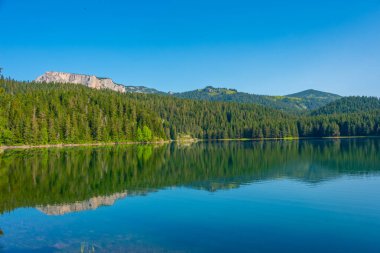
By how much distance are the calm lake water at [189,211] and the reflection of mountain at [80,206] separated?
0.33 ft

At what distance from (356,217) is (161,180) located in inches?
1190

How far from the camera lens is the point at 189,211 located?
33188 millimetres

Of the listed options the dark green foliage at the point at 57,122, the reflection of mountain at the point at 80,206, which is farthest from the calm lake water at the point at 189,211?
the dark green foliage at the point at 57,122

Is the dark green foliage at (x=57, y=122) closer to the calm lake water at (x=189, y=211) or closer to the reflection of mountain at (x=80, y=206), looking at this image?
the calm lake water at (x=189, y=211)

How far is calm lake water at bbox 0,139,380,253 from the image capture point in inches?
925

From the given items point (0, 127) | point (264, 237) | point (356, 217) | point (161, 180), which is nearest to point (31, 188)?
point (161, 180)

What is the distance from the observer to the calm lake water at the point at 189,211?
77.1 ft

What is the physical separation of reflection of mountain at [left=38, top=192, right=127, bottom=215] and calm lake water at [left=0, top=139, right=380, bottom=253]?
0.10m

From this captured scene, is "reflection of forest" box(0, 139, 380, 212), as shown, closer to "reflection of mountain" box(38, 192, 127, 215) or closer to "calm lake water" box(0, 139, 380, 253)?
"calm lake water" box(0, 139, 380, 253)

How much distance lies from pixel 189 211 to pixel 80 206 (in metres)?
11.3

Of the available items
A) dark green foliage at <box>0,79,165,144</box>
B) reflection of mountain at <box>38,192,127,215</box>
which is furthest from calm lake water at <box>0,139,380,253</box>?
dark green foliage at <box>0,79,165,144</box>

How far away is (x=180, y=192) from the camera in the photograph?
142 feet

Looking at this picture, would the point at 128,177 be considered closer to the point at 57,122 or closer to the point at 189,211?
the point at 189,211

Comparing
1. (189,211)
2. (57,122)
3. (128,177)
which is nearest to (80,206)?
(189,211)
